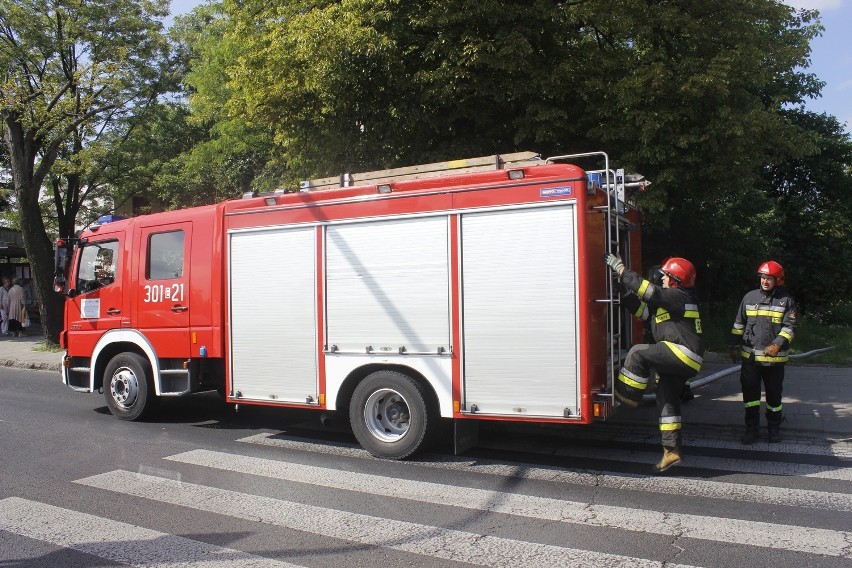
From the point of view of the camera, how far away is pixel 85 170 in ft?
58.9

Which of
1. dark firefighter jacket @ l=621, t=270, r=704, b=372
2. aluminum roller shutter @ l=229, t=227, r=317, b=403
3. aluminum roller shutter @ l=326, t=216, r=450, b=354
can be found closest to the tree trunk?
aluminum roller shutter @ l=229, t=227, r=317, b=403

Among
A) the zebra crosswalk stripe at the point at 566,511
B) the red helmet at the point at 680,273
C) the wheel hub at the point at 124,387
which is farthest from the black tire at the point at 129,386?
the red helmet at the point at 680,273

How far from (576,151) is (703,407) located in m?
4.04

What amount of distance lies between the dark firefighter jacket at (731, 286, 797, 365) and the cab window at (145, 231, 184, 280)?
6277 millimetres

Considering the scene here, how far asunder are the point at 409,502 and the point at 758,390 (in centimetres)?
403

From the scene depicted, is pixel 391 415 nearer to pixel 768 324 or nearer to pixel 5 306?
pixel 768 324

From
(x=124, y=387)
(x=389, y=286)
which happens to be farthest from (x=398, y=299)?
(x=124, y=387)

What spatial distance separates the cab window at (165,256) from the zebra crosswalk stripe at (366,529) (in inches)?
108

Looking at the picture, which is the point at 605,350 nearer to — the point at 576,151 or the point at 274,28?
the point at 576,151

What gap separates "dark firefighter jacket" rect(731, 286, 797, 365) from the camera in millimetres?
6848

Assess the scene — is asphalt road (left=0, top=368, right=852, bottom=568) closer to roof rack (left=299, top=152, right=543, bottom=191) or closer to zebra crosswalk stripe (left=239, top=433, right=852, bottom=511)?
zebra crosswalk stripe (left=239, top=433, right=852, bottom=511)

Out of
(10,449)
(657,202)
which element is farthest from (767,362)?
(10,449)

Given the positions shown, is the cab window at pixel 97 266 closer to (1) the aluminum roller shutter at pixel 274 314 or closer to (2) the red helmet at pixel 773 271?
(1) the aluminum roller shutter at pixel 274 314

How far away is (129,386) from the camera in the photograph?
8.44 m
